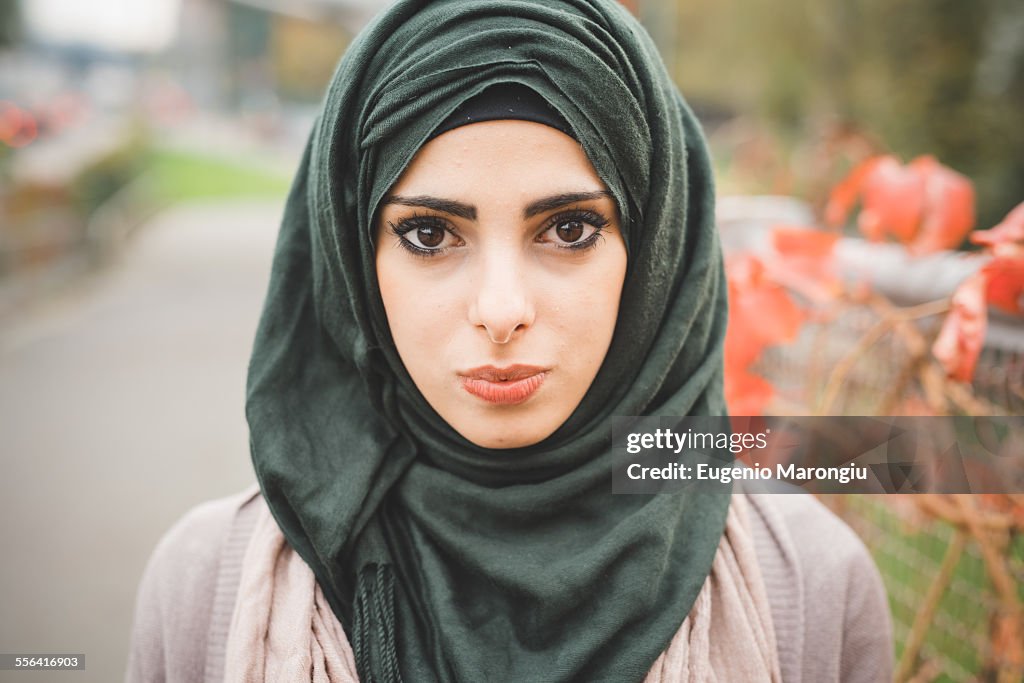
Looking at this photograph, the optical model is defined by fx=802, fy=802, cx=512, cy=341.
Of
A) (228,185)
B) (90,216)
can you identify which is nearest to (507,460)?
(90,216)

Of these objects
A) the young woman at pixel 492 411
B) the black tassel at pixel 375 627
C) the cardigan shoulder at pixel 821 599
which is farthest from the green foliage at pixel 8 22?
the cardigan shoulder at pixel 821 599

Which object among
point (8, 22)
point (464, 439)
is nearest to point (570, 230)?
point (464, 439)

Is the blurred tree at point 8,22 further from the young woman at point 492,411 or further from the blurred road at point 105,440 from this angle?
the young woman at point 492,411

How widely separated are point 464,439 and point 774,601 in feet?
2.06

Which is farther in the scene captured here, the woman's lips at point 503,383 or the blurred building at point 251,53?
the blurred building at point 251,53

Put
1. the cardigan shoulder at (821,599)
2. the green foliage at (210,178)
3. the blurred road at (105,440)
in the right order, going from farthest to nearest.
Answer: the green foliage at (210,178)
the blurred road at (105,440)
the cardigan shoulder at (821,599)

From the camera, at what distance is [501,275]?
125 cm

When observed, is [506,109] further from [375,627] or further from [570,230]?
[375,627]

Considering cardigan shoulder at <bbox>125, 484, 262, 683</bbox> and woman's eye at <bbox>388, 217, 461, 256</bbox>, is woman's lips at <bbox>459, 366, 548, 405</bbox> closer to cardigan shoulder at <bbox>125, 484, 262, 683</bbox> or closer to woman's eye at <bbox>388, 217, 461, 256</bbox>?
woman's eye at <bbox>388, 217, 461, 256</bbox>

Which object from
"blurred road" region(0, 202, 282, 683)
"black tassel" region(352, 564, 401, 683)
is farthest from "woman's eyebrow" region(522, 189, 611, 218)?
"blurred road" region(0, 202, 282, 683)

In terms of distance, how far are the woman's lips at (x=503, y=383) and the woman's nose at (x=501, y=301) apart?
0.06 m

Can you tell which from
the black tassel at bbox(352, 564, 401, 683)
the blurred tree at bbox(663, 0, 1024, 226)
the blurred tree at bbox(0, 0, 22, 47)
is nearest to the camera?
the black tassel at bbox(352, 564, 401, 683)

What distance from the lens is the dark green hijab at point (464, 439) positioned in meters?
1.28

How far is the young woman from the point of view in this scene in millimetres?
1263
